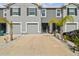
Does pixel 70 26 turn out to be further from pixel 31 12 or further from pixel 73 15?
pixel 31 12

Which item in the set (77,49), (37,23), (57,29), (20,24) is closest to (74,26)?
(57,29)

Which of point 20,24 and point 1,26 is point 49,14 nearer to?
point 20,24

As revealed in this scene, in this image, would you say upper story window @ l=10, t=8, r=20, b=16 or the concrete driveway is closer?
the concrete driveway

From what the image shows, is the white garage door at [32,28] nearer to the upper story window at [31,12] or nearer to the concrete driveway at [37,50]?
the upper story window at [31,12]

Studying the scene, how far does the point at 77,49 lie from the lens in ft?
44.8

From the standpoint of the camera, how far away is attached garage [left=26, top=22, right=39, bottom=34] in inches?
1457

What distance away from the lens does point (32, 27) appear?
37.2 meters

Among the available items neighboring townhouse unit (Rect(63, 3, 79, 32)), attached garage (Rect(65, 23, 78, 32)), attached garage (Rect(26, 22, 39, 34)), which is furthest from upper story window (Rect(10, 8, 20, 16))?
attached garage (Rect(65, 23, 78, 32))

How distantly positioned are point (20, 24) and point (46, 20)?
437 centimetres

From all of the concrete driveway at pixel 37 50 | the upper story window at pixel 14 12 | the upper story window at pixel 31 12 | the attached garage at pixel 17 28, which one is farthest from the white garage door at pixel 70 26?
the concrete driveway at pixel 37 50

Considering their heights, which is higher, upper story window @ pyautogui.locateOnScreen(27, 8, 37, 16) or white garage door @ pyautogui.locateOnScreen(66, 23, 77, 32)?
upper story window @ pyautogui.locateOnScreen(27, 8, 37, 16)

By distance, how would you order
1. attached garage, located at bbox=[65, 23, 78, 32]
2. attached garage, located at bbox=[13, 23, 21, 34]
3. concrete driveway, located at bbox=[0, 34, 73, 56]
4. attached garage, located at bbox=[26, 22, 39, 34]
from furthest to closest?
1. attached garage, located at bbox=[26, 22, 39, 34]
2. attached garage, located at bbox=[13, 23, 21, 34]
3. attached garage, located at bbox=[65, 23, 78, 32]
4. concrete driveway, located at bbox=[0, 34, 73, 56]

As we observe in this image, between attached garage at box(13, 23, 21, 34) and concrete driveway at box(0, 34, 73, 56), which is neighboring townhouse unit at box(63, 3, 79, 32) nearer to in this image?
attached garage at box(13, 23, 21, 34)

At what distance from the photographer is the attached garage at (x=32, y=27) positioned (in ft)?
121
